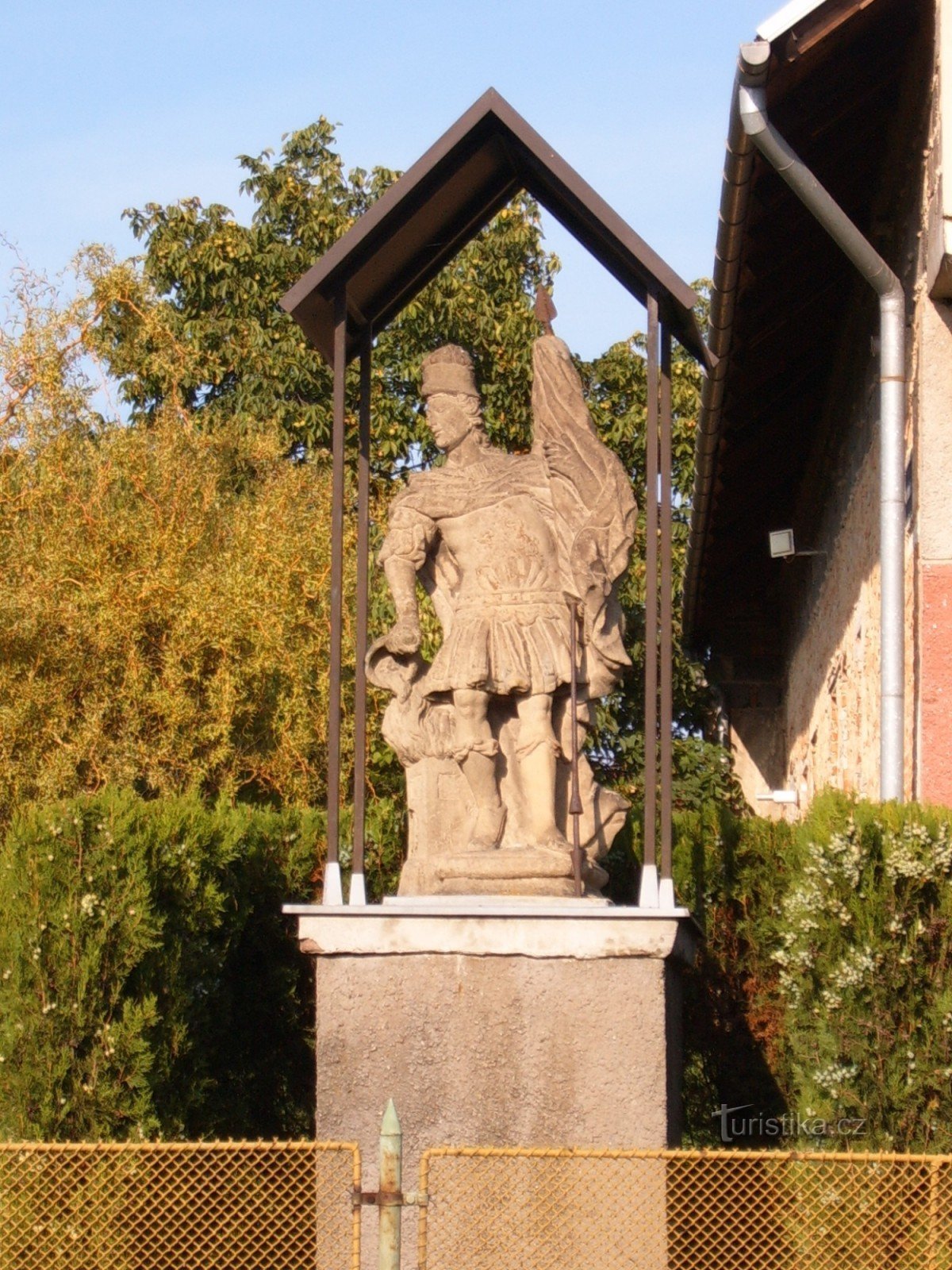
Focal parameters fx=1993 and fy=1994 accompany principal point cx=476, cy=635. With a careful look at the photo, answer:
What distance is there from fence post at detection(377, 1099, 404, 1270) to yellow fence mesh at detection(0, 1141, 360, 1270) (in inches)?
18.4

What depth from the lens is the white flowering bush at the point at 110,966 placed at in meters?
6.52

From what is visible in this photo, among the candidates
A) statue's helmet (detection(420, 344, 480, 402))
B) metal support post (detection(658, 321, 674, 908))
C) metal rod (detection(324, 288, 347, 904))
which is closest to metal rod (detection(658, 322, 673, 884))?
metal support post (detection(658, 321, 674, 908))

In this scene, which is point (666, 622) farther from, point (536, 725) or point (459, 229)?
point (459, 229)

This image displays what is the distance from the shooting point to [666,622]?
274 inches

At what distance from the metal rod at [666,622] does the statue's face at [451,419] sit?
0.78 meters

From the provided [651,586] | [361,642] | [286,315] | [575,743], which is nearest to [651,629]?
[651,586]

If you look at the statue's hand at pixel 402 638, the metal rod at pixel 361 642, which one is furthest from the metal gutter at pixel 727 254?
the statue's hand at pixel 402 638

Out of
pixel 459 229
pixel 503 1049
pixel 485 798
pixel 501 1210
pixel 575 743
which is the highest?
pixel 459 229

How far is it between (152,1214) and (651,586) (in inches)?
107

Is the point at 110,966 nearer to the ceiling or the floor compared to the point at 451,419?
nearer to the floor

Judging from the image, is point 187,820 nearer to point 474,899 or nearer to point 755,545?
point 474,899

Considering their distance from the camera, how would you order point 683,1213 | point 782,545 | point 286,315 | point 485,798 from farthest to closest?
point 286,315 → point 782,545 → point 485,798 → point 683,1213

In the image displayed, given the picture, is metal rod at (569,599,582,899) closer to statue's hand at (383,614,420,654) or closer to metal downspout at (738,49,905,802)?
statue's hand at (383,614,420,654)

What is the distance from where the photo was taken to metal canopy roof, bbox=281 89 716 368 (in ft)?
22.8
